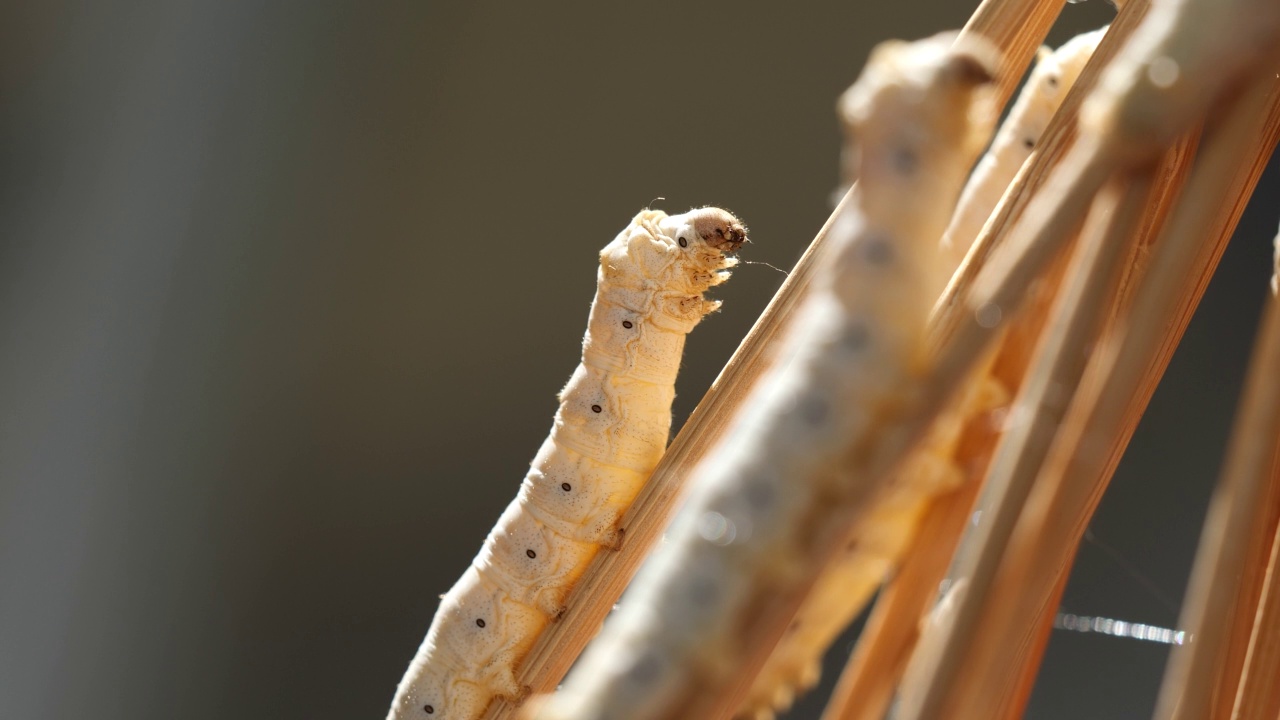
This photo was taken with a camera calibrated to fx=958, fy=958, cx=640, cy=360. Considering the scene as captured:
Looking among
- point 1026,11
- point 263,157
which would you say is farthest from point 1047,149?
point 263,157

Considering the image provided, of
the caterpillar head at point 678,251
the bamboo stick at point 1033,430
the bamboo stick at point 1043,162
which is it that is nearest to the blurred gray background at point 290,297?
the caterpillar head at point 678,251

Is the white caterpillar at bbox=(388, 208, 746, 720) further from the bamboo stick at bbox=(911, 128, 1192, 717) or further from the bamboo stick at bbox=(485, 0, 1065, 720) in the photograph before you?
the bamboo stick at bbox=(911, 128, 1192, 717)

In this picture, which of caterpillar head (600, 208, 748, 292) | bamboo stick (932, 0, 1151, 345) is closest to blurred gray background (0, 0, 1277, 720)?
caterpillar head (600, 208, 748, 292)

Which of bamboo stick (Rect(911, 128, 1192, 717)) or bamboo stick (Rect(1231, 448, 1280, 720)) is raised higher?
bamboo stick (Rect(1231, 448, 1280, 720))

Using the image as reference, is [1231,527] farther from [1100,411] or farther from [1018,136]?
[1018,136]

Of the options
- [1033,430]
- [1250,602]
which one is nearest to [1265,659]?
Answer: [1250,602]

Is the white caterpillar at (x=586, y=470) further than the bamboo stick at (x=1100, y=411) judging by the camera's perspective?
Yes

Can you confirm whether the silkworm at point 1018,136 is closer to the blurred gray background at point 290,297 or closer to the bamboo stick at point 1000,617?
the bamboo stick at point 1000,617
